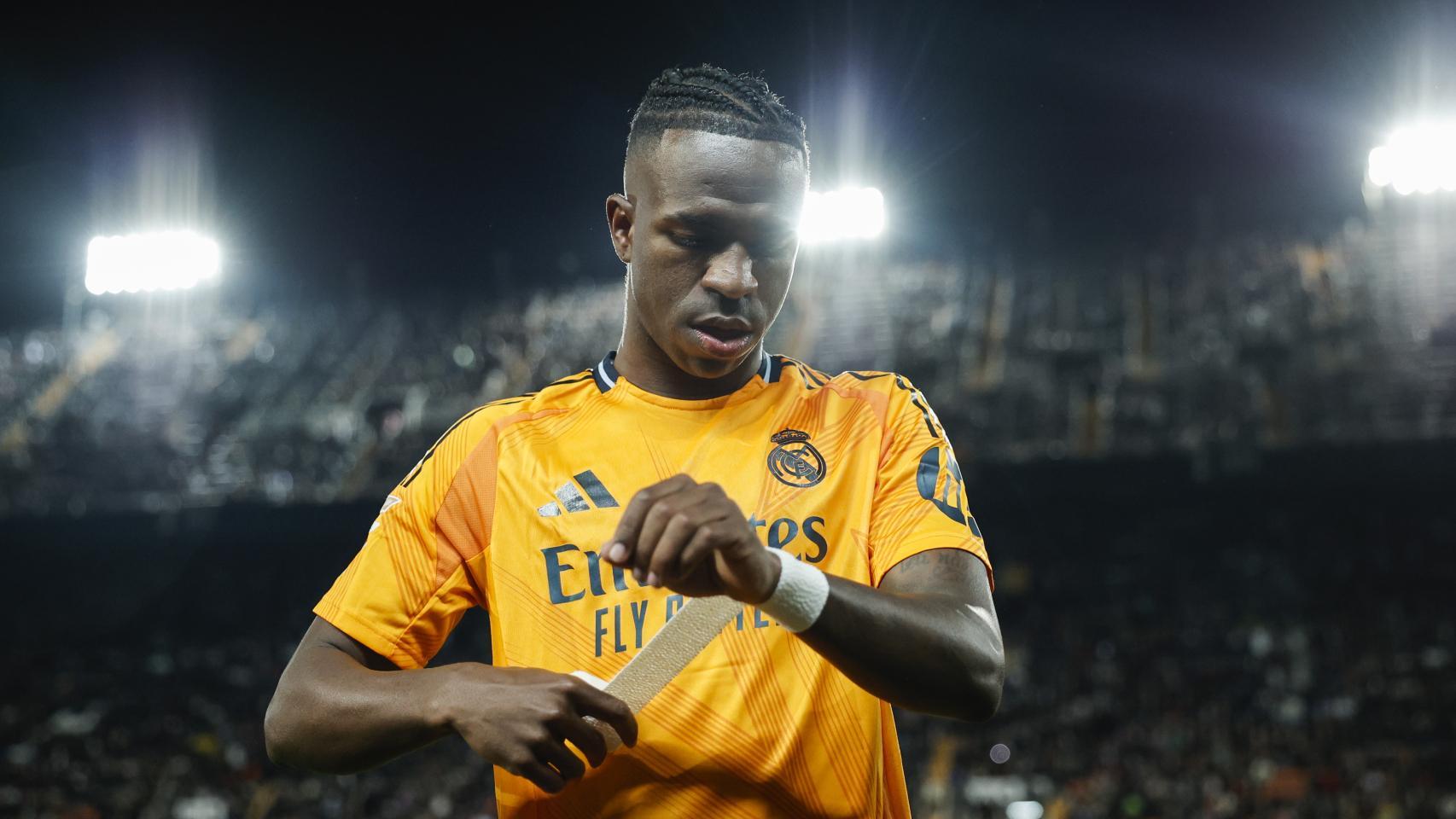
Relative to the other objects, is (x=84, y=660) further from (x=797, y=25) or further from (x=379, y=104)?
(x=797, y=25)

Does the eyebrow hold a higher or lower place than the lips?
higher

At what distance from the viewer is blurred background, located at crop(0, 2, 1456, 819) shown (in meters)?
13.4

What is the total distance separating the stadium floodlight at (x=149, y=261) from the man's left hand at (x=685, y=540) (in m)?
20.5

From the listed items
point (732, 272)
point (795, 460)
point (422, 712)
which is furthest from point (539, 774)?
point (732, 272)

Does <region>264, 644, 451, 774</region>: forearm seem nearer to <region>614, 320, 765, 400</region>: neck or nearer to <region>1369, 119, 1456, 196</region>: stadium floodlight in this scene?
<region>614, 320, 765, 400</region>: neck

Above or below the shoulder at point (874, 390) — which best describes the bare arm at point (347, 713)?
below

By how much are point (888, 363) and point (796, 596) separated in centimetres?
1677

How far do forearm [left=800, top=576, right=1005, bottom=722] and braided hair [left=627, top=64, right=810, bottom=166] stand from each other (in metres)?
0.80

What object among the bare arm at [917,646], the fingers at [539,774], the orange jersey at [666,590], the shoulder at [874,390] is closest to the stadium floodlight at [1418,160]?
the shoulder at [874,390]

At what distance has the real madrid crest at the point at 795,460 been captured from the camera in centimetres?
207

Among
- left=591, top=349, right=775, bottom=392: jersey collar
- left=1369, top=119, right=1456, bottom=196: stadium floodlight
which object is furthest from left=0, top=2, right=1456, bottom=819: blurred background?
left=591, top=349, right=775, bottom=392: jersey collar

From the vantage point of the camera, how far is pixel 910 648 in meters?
1.66

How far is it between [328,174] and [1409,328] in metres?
14.9

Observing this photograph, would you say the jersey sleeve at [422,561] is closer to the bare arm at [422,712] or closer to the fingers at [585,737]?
the bare arm at [422,712]
